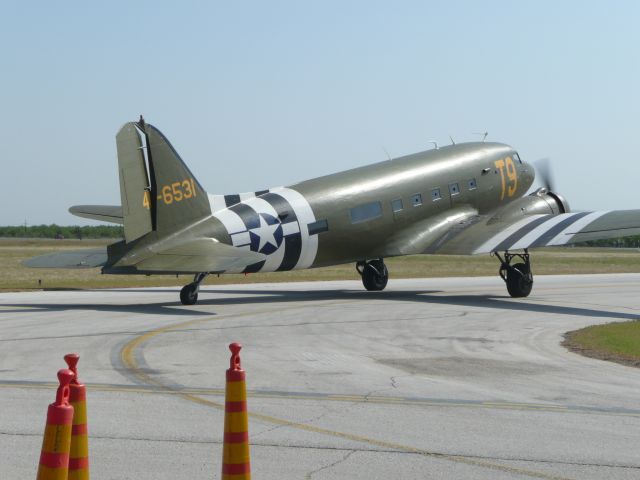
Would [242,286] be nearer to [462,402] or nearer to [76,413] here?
[462,402]

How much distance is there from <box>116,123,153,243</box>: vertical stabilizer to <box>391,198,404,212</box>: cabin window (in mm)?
10197

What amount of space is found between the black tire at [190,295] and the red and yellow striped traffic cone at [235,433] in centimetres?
2337

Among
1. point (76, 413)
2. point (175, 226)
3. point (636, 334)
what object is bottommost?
point (636, 334)

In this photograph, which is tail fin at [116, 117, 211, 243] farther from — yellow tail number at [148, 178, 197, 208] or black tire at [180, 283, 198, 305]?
black tire at [180, 283, 198, 305]

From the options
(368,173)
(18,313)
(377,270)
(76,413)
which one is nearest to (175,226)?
(18,313)

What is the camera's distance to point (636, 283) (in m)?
45.1

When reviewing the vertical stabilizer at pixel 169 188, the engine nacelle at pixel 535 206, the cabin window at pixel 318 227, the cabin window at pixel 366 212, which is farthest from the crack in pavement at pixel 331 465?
the engine nacelle at pixel 535 206

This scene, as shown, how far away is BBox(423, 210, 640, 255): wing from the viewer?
109ft

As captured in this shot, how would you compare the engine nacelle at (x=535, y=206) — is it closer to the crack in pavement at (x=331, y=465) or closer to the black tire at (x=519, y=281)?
the black tire at (x=519, y=281)

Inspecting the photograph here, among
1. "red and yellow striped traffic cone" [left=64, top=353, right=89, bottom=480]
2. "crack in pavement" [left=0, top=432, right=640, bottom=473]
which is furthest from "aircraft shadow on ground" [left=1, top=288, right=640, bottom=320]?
"red and yellow striped traffic cone" [left=64, top=353, right=89, bottom=480]

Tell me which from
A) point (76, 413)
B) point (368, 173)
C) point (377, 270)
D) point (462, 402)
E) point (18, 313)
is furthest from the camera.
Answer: point (377, 270)

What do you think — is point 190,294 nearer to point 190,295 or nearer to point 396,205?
point 190,295

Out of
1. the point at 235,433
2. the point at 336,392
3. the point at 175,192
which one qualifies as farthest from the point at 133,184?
the point at 235,433

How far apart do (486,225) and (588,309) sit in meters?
7.02
